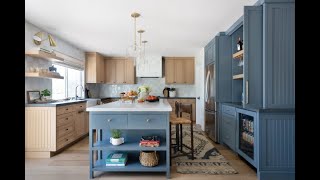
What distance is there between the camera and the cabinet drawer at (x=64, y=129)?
3.67 meters

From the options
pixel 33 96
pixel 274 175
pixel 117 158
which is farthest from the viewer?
pixel 33 96

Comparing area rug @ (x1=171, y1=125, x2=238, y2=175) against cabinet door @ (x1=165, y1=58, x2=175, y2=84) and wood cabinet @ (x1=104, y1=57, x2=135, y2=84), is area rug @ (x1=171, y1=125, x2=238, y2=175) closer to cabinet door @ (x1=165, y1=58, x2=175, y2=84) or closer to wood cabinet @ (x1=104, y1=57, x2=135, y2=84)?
cabinet door @ (x1=165, y1=58, x2=175, y2=84)

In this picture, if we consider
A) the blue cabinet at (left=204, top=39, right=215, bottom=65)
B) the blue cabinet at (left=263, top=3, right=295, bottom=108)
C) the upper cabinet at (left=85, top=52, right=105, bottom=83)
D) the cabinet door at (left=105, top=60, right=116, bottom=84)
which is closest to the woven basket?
the blue cabinet at (left=263, top=3, right=295, bottom=108)

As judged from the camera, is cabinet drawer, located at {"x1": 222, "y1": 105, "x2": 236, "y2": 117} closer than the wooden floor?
No

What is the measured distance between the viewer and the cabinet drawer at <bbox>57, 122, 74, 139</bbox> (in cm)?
367

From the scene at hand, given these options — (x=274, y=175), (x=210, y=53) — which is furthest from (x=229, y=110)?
(x=210, y=53)

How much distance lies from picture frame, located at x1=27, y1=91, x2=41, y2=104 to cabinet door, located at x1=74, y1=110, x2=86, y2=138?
821 millimetres

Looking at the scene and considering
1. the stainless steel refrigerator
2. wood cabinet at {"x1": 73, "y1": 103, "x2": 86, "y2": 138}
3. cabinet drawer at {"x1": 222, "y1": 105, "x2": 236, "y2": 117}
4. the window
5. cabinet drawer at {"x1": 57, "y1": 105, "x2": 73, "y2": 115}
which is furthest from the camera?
the window

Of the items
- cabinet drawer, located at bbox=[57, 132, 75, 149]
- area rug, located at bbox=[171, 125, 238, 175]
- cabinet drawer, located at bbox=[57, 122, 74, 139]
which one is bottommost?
area rug, located at bbox=[171, 125, 238, 175]

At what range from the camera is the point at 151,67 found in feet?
23.9

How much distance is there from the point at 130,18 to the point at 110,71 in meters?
4.15

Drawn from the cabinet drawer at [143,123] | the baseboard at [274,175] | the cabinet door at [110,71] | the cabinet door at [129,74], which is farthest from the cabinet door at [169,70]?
the baseboard at [274,175]

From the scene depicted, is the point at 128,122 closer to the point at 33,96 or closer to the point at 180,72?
the point at 33,96

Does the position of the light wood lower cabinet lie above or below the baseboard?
above
